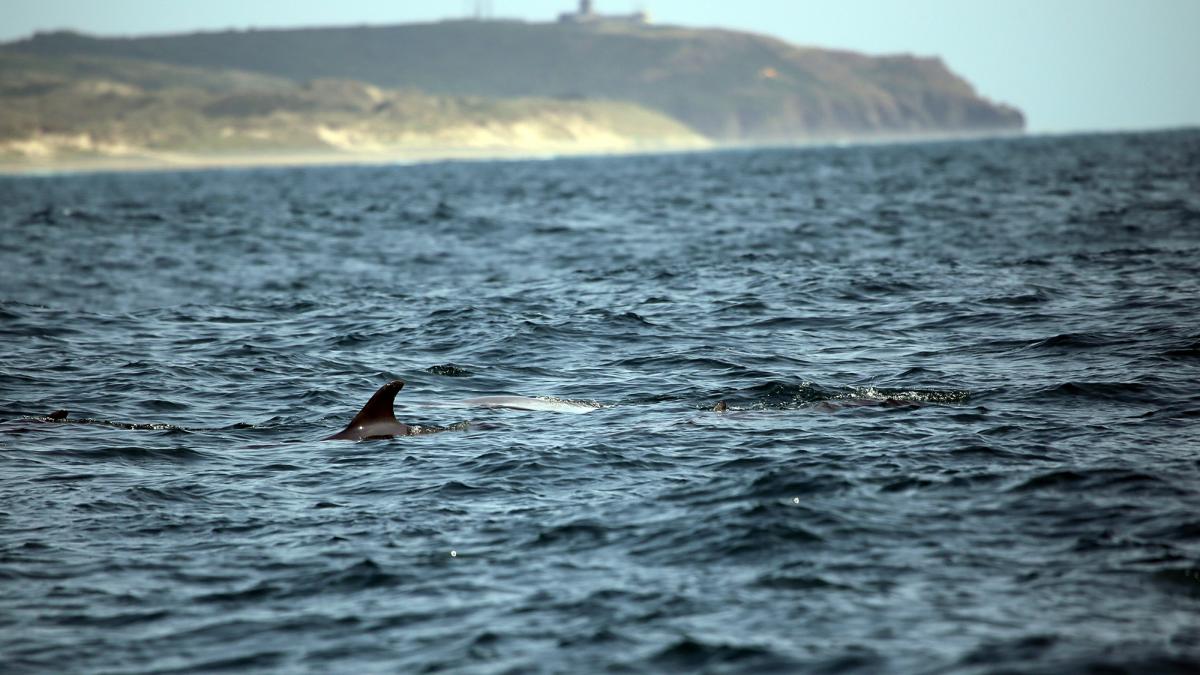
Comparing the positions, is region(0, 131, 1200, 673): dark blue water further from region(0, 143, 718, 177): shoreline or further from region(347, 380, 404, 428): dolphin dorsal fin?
region(0, 143, 718, 177): shoreline

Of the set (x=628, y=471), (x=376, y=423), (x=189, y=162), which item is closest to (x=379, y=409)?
(x=376, y=423)

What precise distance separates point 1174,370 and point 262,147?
605ft

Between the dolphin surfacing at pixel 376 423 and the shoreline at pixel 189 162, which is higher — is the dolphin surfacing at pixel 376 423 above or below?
above

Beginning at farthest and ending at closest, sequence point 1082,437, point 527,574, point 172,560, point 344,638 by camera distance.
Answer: point 1082,437
point 172,560
point 527,574
point 344,638

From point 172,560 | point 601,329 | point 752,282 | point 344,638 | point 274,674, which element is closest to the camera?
point 274,674

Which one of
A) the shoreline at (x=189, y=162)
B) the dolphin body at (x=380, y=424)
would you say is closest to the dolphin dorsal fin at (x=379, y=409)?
the dolphin body at (x=380, y=424)

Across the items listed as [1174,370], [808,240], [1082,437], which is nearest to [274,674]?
[1082,437]

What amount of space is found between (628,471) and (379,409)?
3664 mm

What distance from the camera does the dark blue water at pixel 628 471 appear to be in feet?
30.7

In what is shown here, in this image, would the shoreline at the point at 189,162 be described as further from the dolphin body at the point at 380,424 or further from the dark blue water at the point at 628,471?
the dolphin body at the point at 380,424

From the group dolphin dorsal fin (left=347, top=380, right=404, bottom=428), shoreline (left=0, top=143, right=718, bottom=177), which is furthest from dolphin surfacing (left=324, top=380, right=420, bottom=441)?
shoreline (left=0, top=143, right=718, bottom=177)

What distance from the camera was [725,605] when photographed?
32.1ft

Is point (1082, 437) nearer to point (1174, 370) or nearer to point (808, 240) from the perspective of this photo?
point (1174, 370)

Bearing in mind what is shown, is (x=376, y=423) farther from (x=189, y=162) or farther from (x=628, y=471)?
(x=189, y=162)
